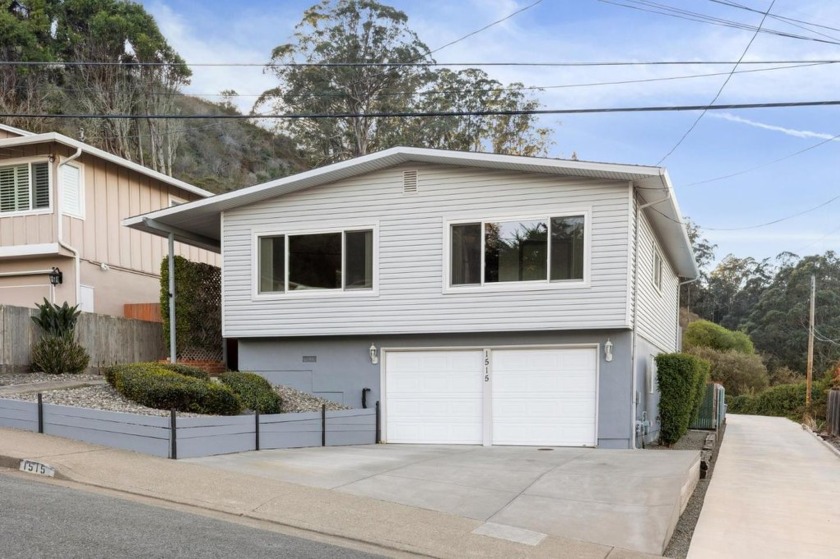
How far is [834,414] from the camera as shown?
21344mm

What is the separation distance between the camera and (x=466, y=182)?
13.7m

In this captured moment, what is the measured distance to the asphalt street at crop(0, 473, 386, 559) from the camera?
5680 mm

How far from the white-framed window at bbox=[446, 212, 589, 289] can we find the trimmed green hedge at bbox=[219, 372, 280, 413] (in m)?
3.76

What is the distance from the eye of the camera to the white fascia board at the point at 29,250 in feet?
57.5

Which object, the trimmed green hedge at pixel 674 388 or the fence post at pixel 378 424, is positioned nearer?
the fence post at pixel 378 424

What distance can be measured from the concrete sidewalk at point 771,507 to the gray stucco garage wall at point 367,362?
6.33 feet

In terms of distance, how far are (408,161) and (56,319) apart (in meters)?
7.53

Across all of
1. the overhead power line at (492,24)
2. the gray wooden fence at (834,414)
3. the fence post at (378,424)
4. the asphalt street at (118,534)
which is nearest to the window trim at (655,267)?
the overhead power line at (492,24)

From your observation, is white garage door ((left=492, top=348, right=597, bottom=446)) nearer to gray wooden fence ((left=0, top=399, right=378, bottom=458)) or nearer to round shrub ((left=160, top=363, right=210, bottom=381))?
gray wooden fence ((left=0, top=399, right=378, bottom=458))

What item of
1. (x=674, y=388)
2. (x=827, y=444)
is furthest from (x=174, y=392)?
(x=827, y=444)

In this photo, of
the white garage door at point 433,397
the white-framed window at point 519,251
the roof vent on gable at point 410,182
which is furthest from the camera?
the roof vent on gable at point 410,182

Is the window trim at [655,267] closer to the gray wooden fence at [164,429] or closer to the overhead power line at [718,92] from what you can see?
the overhead power line at [718,92]

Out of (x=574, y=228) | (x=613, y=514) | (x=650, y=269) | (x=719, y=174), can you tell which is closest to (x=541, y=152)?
(x=719, y=174)

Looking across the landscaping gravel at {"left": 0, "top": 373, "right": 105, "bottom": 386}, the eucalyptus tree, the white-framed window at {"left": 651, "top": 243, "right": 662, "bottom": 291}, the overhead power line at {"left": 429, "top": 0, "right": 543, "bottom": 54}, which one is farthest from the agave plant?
the eucalyptus tree
